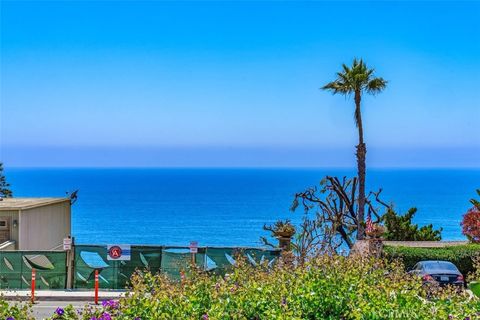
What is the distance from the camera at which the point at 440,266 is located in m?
25.1

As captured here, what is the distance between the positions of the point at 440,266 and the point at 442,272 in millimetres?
800

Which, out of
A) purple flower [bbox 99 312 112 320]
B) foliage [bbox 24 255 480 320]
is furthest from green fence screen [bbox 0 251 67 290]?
purple flower [bbox 99 312 112 320]

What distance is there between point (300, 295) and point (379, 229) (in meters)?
18.5

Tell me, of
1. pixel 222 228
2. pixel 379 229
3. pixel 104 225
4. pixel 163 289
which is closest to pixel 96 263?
pixel 379 229

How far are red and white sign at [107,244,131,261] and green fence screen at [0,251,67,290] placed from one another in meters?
1.76

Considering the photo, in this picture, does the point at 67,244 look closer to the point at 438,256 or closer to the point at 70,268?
the point at 70,268

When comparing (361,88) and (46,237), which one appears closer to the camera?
(46,237)

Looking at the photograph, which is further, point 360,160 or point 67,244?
point 360,160

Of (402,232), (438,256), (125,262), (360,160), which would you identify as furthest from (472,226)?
(125,262)

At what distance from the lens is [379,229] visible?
2888cm

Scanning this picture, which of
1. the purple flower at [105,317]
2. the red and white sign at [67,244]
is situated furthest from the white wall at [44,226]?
the purple flower at [105,317]

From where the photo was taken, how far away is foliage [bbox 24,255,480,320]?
1057 cm

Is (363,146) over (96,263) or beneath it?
over

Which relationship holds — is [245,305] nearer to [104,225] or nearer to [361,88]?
[361,88]
